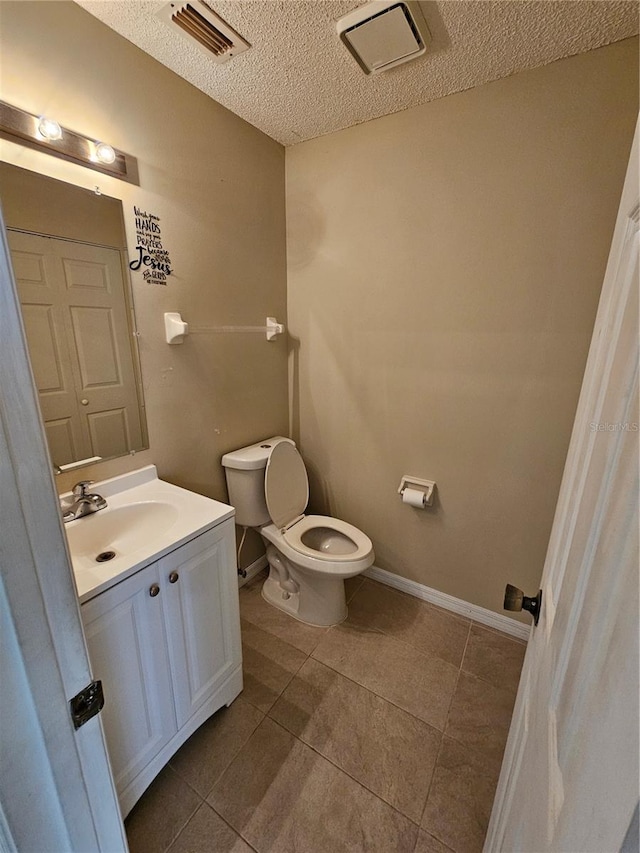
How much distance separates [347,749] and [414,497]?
1053mm

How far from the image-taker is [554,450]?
1.58 metres

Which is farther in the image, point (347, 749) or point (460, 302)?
point (460, 302)

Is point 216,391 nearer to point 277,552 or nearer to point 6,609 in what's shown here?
point 277,552

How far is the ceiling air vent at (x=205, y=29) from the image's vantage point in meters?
1.11

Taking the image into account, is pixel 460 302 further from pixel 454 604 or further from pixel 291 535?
pixel 454 604

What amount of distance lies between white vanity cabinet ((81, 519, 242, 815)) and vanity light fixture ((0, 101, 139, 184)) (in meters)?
1.30

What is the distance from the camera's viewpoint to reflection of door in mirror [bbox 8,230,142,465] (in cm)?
115

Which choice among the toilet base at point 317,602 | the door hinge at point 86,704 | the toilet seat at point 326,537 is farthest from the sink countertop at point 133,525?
the toilet base at point 317,602

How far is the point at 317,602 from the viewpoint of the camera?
1.86 metres

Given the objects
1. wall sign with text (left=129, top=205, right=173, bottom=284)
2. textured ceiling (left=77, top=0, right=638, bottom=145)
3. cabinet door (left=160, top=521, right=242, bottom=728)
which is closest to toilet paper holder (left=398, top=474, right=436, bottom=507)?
cabinet door (left=160, top=521, right=242, bottom=728)

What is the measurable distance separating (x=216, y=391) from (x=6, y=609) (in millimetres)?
1412

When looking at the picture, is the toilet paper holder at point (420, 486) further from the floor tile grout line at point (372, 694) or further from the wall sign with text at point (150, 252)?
the wall sign with text at point (150, 252)

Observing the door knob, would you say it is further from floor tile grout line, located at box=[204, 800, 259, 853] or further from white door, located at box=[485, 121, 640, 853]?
floor tile grout line, located at box=[204, 800, 259, 853]

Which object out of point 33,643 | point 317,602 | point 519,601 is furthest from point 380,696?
point 33,643
